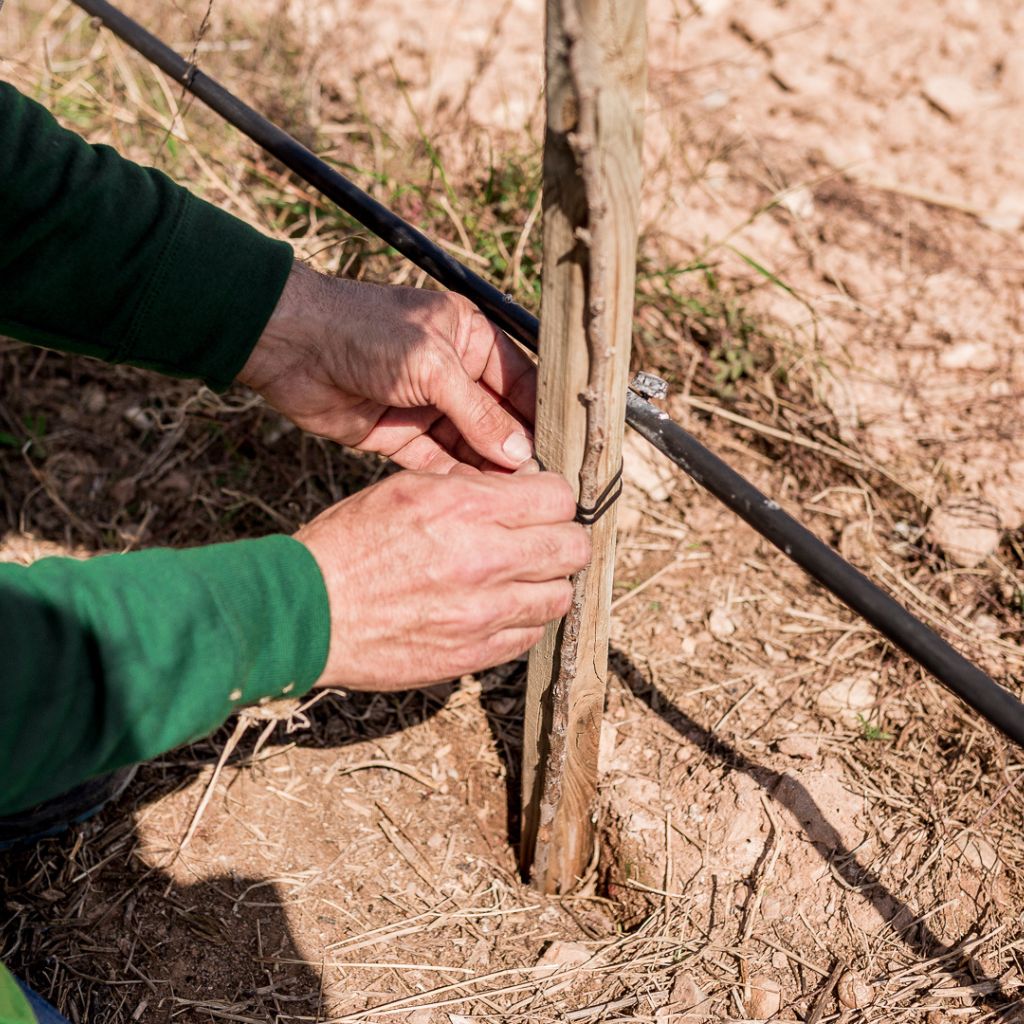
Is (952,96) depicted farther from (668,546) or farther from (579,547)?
(579,547)

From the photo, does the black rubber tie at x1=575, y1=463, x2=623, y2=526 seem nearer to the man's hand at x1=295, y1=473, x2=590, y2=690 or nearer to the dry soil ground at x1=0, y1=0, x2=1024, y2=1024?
the man's hand at x1=295, y1=473, x2=590, y2=690

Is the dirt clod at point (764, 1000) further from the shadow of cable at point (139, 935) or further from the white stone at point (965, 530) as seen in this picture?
the white stone at point (965, 530)

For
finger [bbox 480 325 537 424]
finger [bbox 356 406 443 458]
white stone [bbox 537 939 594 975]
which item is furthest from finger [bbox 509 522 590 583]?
white stone [bbox 537 939 594 975]

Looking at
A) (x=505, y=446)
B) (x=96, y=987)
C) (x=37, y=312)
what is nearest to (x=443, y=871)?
(x=96, y=987)

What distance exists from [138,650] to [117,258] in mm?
672

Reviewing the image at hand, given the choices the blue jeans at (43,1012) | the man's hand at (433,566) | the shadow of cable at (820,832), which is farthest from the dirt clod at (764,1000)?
the blue jeans at (43,1012)

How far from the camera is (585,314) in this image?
3.52 feet

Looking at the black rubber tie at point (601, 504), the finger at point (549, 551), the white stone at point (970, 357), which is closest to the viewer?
the finger at point (549, 551)

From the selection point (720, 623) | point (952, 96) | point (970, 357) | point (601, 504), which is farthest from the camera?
point (952, 96)

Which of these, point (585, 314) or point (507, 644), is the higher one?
point (585, 314)

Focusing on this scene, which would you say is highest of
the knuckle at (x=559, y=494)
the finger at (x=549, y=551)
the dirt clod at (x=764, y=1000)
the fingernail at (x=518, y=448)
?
the knuckle at (x=559, y=494)

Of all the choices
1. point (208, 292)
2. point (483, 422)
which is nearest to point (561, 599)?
point (483, 422)

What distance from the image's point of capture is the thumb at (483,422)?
1.37 metres

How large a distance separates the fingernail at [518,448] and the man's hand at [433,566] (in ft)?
0.61
